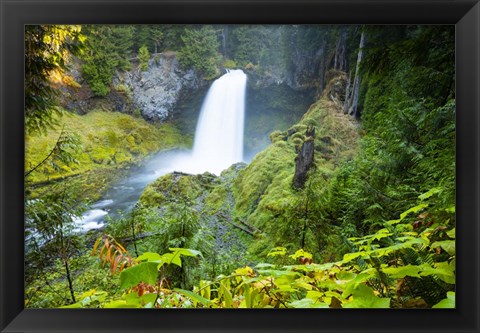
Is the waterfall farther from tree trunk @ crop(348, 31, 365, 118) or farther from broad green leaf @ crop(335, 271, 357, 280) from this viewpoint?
broad green leaf @ crop(335, 271, 357, 280)

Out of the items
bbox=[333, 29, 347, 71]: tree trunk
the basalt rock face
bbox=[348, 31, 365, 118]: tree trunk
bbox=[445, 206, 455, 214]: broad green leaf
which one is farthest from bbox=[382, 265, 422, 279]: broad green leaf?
the basalt rock face

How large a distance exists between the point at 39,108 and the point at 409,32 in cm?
142

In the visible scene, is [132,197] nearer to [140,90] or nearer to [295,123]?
[140,90]

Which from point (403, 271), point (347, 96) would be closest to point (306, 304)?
point (403, 271)

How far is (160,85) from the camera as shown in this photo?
1520 mm

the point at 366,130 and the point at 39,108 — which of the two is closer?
the point at 39,108

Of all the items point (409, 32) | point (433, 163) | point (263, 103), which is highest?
point (409, 32)

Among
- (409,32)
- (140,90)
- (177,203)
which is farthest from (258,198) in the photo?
(409,32)

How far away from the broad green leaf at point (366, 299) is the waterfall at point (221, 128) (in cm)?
66

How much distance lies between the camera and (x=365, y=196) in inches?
58.2

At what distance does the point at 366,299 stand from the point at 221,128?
0.82 m

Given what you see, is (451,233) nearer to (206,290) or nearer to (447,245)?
(447,245)

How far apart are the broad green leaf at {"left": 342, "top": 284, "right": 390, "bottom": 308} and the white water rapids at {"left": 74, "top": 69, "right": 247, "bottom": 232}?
2.17 ft
